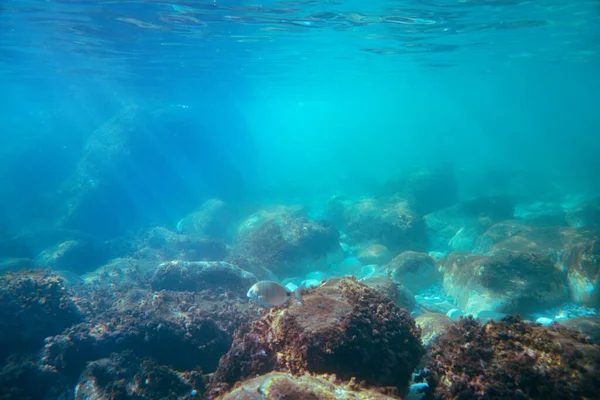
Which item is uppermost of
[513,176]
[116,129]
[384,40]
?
[384,40]

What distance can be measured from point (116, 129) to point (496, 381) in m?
30.1

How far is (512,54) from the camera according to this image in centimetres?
2972

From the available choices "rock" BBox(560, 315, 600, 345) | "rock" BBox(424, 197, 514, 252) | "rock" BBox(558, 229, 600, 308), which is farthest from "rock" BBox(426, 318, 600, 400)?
"rock" BBox(424, 197, 514, 252)

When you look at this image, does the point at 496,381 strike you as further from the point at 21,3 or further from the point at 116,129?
the point at 116,129

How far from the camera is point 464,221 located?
64.2 feet

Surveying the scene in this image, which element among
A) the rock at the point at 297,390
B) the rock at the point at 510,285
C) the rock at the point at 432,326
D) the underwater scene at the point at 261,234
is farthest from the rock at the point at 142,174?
the rock at the point at 297,390

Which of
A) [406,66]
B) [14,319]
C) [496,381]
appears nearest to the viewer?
[496,381]

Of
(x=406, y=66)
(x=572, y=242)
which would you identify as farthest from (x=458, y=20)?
(x=406, y=66)

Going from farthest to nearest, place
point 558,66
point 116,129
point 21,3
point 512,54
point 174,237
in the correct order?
1. point 558,66
2. point 512,54
3. point 116,129
4. point 174,237
5. point 21,3

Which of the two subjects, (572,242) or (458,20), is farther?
(458,20)

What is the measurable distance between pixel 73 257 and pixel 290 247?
465 inches

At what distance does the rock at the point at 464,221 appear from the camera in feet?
54.2

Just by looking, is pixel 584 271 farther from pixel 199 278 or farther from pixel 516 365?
pixel 199 278

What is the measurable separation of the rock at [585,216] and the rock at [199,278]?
18.2m
